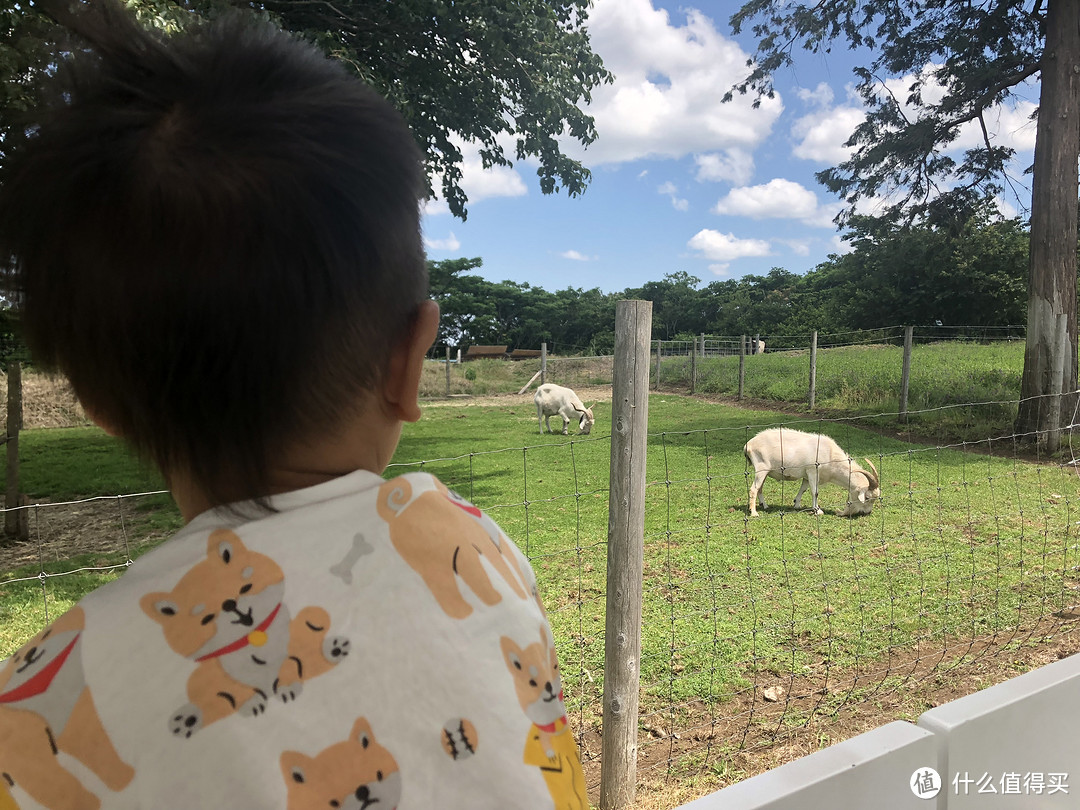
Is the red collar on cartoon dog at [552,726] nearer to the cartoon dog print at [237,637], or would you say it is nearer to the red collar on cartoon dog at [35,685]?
the cartoon dog print at [237,637]

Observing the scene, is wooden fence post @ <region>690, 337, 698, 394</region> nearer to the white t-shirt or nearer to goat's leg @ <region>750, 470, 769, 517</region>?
goat's leg @ <region>750, 470, 769, 517</region>

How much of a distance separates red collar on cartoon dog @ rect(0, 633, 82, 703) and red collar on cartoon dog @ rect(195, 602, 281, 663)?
0.35 feet

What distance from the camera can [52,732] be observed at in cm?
51

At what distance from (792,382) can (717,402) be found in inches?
74.1

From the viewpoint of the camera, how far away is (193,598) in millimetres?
540

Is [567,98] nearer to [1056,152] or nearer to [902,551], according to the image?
[902,551]

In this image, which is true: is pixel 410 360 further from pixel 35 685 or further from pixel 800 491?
pixel 800 491

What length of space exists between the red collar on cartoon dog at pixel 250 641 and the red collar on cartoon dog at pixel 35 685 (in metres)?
0.11

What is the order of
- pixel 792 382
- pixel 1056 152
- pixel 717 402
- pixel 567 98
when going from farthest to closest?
pixel 717 402, pixel 792 382, pixel 1056 152, pixel 567 98

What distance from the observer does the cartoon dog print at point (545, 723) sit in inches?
21.8

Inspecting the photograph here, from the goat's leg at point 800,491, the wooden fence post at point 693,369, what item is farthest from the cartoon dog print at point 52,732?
the wooden fence post at point 693,369

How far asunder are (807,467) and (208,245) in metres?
6.84

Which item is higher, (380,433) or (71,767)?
(380,433)

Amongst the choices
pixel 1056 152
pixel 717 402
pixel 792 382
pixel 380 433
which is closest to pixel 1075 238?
pixel 1056 152
